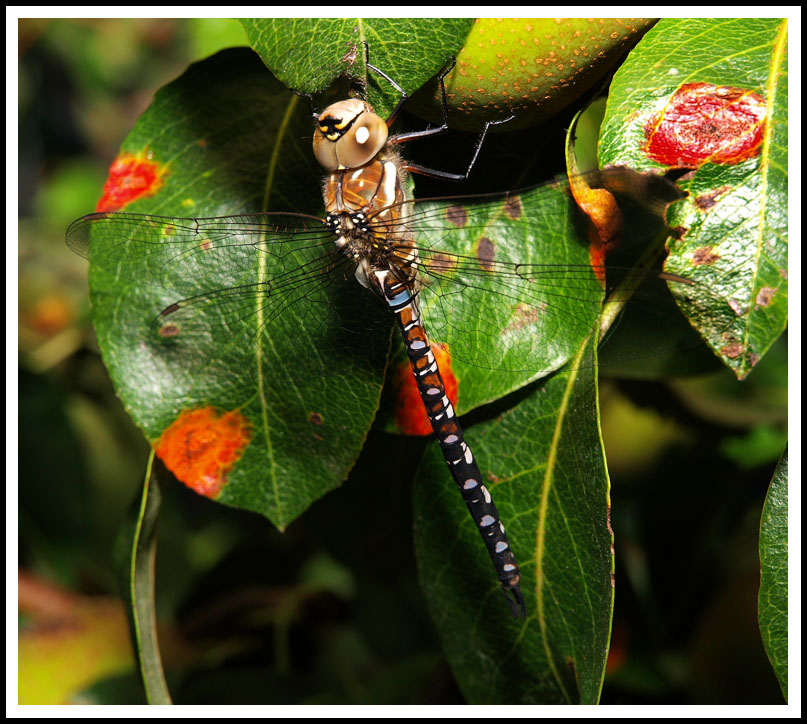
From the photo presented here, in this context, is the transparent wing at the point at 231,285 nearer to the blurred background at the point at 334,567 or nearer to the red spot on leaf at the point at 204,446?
the red spot on leaf at the point at 204,446

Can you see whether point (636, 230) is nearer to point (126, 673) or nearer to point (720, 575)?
point (720, 575)

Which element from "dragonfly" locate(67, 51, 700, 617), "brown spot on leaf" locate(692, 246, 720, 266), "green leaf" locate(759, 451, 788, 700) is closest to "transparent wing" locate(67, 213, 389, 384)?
"dragonfly" locate(67, 51, 700, 617)

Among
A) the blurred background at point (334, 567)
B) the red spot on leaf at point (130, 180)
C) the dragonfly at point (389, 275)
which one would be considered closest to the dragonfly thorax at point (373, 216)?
the dragonfly at point (389, 275)

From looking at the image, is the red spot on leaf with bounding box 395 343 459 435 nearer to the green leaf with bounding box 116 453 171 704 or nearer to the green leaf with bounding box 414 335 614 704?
the green leaf with bounding box 414 335 614 704

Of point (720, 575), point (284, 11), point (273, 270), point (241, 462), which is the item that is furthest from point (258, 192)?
point (720, 575)

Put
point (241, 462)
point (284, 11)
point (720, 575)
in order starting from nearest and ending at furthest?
point (284, 11) < point (241, 462) < point (720, 575)

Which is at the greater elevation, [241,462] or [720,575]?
[241,462]
